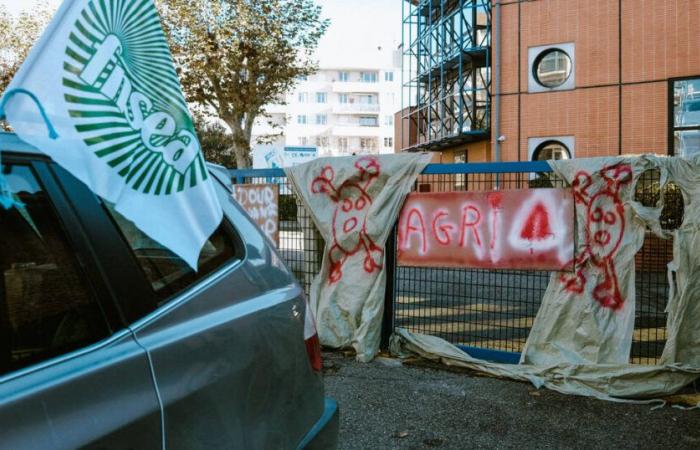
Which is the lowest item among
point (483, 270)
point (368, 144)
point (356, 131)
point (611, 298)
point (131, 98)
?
point (611, 298)

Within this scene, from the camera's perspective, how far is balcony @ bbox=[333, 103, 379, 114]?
7244 cm

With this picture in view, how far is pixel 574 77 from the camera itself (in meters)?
17.3

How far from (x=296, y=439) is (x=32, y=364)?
977 millimetres

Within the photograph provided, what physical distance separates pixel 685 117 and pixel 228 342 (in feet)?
57.5

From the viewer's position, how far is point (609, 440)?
3553 millimetres

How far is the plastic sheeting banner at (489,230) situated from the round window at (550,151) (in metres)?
13.9

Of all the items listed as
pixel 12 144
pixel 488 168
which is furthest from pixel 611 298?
pixel 12 144

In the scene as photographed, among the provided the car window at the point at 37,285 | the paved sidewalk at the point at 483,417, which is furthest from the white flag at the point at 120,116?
the paved sidewalk at the point at 483,417

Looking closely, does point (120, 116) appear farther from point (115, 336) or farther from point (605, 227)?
Answer: point (605, 227)

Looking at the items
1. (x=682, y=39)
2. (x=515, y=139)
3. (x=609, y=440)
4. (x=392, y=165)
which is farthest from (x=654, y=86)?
(x=609, y=440)

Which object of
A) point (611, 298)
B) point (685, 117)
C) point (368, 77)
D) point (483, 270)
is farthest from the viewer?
point (368, 77)

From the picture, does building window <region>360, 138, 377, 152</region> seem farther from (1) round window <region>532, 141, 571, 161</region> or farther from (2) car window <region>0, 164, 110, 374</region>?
(2) car window <region>0, 164, 110, 374</region>

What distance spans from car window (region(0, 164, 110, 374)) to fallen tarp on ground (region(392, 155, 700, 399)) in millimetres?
3742

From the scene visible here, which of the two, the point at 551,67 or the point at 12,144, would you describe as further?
the point at 551,67
